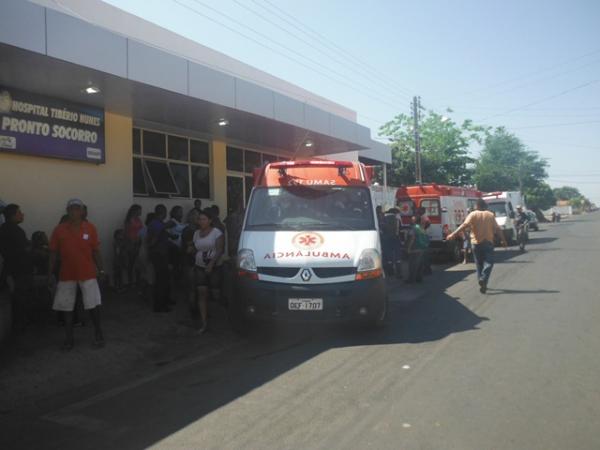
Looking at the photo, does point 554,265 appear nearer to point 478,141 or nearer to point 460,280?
point 460,280

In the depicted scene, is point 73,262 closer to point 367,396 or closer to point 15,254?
point 15,254

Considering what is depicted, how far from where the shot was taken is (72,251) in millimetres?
6027

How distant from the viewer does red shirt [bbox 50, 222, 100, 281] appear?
19.7 ft

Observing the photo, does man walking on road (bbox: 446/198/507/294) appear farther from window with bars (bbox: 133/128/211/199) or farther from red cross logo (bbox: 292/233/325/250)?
window with bars (bbox: 133/128/211/199)

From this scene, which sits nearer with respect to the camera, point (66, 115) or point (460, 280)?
point (66, 115)

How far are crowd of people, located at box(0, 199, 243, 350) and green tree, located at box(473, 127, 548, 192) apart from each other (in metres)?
47.9

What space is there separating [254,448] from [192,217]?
260 inches

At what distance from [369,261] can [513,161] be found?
2225 inches

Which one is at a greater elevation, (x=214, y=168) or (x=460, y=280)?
(x=214, y=168)

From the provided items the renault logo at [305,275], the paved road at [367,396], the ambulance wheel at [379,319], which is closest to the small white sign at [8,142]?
the paved road at [367,396]

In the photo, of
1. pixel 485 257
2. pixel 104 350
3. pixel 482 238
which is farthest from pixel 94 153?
pixel 485 257

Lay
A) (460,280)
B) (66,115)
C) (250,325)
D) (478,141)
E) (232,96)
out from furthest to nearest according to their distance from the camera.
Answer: (478,141) < (460,280) < (232,96) < (66,115) < (250,325)

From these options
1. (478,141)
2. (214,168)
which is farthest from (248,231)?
A: (478,141)

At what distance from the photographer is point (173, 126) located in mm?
11938
